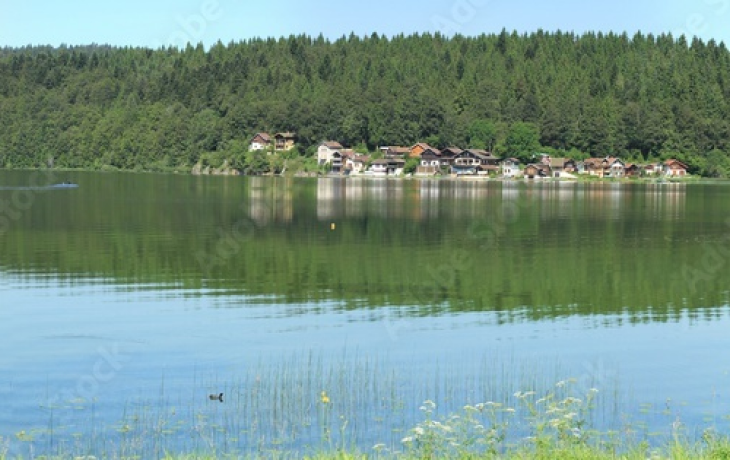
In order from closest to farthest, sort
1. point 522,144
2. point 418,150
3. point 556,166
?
point 556,166
point 522,144
point 418,150

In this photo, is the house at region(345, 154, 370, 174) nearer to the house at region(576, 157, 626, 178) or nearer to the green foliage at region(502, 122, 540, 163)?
the green foliage at region(502, 122, 540, 163)

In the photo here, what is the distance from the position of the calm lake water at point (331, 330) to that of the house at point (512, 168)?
12904 centimetres

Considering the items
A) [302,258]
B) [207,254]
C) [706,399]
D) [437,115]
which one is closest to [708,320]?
[706,399]

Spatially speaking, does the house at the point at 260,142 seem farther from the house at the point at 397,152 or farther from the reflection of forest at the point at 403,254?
the reflection of forest at the point at 403,254

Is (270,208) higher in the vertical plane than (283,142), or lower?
lower

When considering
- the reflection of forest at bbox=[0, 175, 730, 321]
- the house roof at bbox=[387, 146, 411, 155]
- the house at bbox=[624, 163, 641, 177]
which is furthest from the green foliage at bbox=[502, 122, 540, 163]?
the reflection of forest at bbox=[0, 175, 730, 321]

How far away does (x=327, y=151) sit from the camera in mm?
191625

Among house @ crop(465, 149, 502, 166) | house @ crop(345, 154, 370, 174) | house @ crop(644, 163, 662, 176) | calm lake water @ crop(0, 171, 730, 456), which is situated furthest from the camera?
house @ crop(345, 154, 370, 174)

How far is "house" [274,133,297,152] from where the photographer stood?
19662 centimetres

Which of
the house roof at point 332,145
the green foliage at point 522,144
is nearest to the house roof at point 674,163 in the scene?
the green foliage at point 522,144

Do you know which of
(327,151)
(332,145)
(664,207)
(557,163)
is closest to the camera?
(664,207)

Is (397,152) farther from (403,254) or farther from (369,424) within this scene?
(369,424)

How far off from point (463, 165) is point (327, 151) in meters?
25.2

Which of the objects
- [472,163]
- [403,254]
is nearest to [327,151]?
[472,163]
